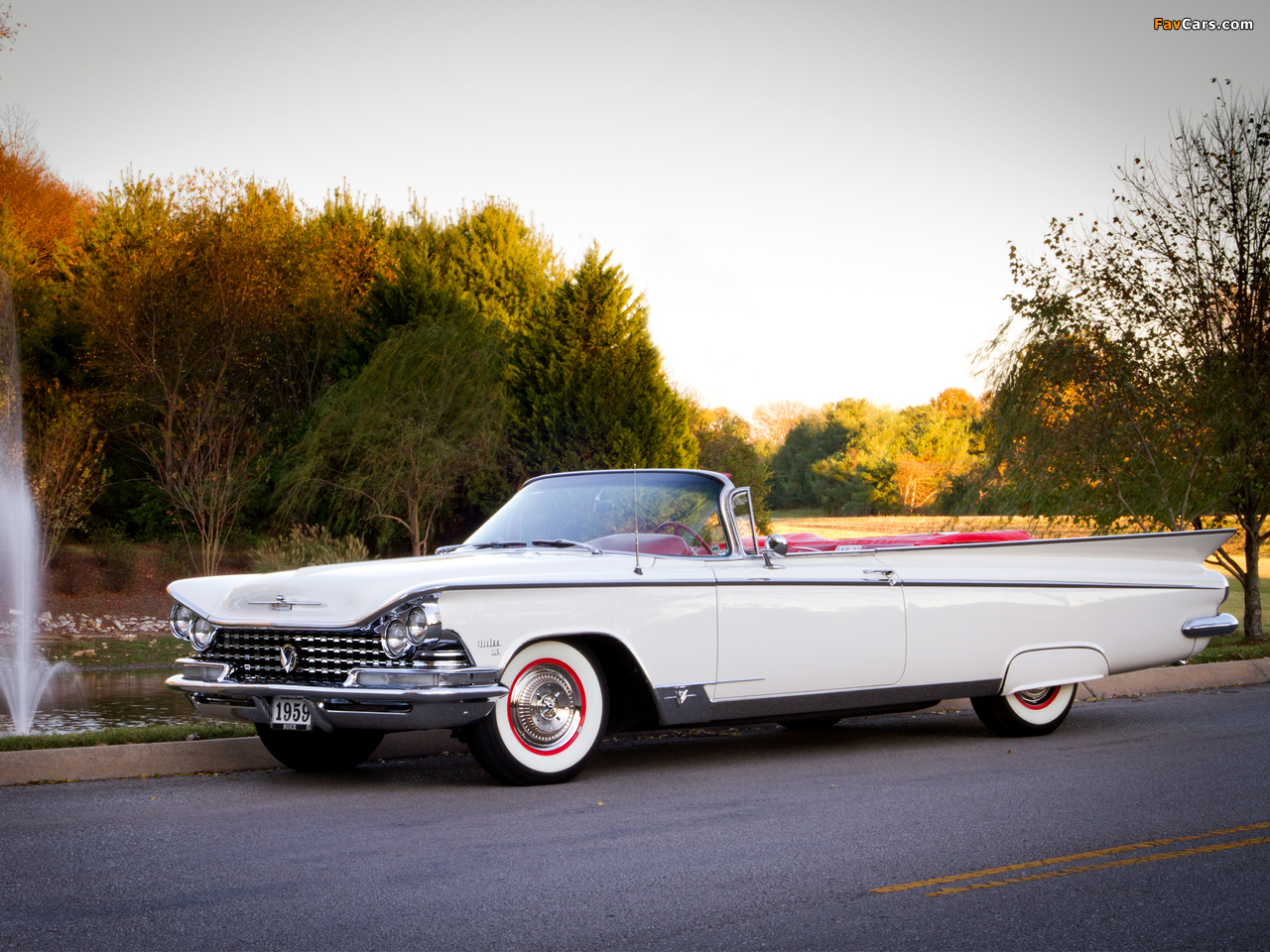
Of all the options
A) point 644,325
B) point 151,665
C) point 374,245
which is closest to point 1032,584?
point 151,665

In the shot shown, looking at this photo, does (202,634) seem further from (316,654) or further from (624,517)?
(624,517)

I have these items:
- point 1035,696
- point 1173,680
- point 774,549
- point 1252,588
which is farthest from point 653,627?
point 1252,588

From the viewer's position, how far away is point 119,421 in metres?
34.2

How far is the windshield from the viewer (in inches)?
281

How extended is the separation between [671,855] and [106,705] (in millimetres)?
8254

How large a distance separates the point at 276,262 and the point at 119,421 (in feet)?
20.7

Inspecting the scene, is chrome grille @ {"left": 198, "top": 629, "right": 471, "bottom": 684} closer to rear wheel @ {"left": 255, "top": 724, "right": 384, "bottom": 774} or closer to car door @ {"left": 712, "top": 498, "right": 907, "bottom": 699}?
rear wheel @ {"left": 255, "top": 724, "right": 384, "bottom": 774}

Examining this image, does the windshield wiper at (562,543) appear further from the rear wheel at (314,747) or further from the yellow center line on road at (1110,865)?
the yellow center line on road at (1110,865)

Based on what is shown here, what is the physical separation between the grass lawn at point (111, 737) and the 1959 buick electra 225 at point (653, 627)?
0.72 m

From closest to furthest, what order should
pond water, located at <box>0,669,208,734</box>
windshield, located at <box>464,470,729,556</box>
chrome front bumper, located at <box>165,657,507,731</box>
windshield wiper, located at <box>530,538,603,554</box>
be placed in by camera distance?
chrome front bumper, located at <box>165,657,507,731</box> < windshield wiper, located at <box>530,538,603,554</box> < windshield, located at <box>464,470,729,556</box> < pond water, located at <box>0,669,208,734</box>

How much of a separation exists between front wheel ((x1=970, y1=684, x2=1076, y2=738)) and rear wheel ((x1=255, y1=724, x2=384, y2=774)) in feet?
13.0

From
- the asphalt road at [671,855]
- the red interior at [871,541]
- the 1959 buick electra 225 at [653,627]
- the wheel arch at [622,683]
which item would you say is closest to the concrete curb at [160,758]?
the asphalt road at [671,855]

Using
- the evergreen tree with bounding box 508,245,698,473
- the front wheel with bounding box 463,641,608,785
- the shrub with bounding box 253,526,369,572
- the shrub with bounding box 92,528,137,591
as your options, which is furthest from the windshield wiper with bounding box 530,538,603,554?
the shrub with bounding box 92,528,137,591

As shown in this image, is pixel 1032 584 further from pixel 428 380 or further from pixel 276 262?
pixel 276 262
